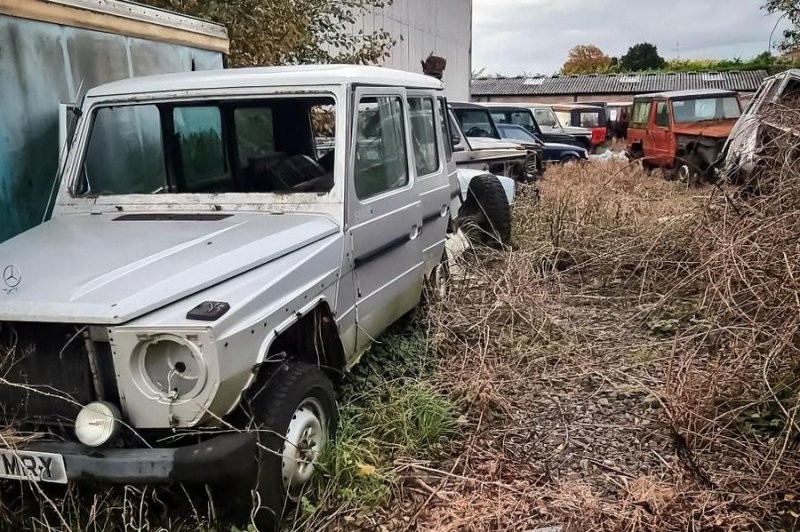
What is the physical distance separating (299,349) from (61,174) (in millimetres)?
1585

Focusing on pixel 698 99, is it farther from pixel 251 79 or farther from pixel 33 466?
pixel 33 466

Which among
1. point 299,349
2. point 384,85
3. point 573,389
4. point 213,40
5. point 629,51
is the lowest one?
point 573,389

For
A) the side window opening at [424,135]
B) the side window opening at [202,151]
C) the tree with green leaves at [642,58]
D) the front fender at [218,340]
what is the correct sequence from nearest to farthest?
1. the front fender at [218,340]
2. the side window opening at [202,151]
3. the side window opening at [424,135]
4. the tree with green leaves at [642,58]

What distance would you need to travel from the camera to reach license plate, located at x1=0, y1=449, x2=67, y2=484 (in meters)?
2.30

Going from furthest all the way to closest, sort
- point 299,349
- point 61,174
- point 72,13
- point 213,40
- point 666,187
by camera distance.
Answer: point 666,187 → point 213,40 → point 72,13 → point 61,174 → point 299,349

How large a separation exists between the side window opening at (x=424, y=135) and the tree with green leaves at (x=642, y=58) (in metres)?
49.7

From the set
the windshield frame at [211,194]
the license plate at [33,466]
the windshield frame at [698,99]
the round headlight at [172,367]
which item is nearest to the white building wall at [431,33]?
the windshield frame at [698,99]

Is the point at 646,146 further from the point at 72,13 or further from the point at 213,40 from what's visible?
the point at 72,13

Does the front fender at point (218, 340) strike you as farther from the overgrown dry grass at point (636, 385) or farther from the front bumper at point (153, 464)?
the overgrown dry grass at point (636, 385)

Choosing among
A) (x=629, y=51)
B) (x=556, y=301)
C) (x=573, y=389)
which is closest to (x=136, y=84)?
(x=573, y=389)

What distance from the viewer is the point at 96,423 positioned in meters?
2.31

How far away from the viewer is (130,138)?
3.80m

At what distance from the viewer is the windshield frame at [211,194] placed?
3.30 m

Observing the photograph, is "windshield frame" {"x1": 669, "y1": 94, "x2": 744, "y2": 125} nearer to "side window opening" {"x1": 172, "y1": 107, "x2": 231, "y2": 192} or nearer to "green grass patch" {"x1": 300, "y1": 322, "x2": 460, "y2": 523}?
"green grass patch" {"x1": 300, "y1": 322, "x2": 460, "y2": 523}
